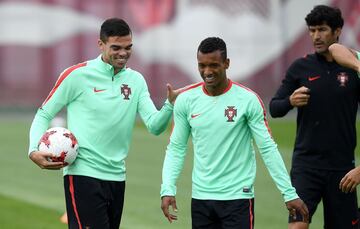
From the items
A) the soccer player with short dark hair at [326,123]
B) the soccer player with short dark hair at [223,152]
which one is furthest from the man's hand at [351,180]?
the soccer player with short dark hair at [223,152]

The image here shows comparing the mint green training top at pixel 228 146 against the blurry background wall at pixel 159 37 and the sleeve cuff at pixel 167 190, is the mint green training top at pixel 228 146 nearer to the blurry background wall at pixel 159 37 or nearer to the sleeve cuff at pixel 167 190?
the sleeve cuff at pixel 167 190

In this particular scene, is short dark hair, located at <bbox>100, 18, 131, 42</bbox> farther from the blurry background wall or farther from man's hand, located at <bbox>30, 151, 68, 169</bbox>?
the blurry background wall

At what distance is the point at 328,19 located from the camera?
9.23m

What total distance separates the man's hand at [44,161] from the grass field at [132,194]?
13.4 ft

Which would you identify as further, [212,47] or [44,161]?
[44,161]

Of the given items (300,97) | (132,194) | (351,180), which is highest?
(300,97)

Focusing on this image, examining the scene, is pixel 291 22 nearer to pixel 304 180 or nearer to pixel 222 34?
pixel 222 34

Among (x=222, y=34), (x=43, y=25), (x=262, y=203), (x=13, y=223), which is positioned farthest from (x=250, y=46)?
(x=13, y=223)

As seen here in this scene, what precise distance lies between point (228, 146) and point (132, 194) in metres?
6.94

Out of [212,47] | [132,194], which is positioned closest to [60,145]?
[212,47]

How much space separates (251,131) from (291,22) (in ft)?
74.8

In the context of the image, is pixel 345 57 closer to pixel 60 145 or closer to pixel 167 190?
pixel 167 190

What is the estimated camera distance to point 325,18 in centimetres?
923

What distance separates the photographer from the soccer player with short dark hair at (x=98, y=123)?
8.32 m
